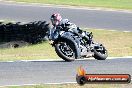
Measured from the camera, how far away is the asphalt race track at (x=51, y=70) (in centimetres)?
1252

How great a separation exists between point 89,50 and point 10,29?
8.48m

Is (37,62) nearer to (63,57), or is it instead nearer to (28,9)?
(63,57)

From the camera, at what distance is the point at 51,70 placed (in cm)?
1366

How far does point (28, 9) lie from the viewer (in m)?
32.2

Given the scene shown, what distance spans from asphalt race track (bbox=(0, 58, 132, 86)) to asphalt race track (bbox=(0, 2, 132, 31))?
12389mm

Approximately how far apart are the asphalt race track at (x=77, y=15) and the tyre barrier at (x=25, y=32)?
16.3ft

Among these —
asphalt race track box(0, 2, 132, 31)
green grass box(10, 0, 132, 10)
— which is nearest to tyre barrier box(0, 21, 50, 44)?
asphalt race track box(0, 2, 132, 31)

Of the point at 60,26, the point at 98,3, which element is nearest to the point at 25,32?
the point at 60,26

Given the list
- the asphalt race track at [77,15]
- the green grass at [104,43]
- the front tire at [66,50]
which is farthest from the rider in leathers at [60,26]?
the asphalt race track at [77,15]

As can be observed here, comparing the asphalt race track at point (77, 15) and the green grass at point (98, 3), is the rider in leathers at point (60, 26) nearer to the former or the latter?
the asphalt race track at point (77, 15)

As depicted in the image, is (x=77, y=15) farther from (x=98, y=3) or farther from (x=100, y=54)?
(x=100, y=54)

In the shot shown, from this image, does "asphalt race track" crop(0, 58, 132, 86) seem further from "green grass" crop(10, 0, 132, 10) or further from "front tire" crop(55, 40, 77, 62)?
"green grass" crop(10, 0, 132, 10)

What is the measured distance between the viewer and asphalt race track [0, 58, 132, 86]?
1252 cm

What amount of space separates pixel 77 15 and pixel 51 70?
17.2 metres
